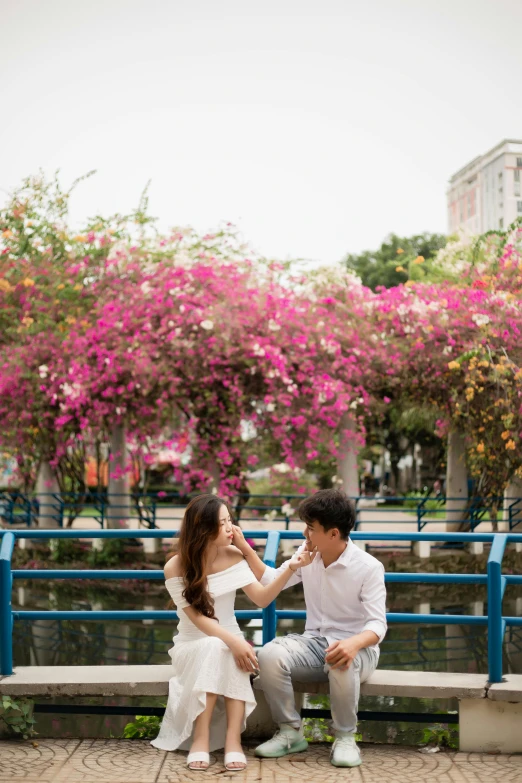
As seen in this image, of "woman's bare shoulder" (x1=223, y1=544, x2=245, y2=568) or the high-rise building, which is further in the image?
the high-rise building

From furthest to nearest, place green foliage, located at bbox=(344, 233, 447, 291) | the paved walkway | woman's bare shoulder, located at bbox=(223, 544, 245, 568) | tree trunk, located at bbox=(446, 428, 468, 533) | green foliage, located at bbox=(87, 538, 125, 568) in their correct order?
1. green foliage, located at bbox=(344, 233, 447, 291)
2. tree trunk, located at bbox=(446, 428, 468, 533)
3. green foliage, located at bbox=(87, 538, 125, 568)
4. woman's bare shoulder, located at bbox=(223, 544, 245, 568)
5. the paved walkway

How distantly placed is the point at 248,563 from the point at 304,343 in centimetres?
887

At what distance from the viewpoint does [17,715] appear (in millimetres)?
4289

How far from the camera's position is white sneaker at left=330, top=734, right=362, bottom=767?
3865 mm

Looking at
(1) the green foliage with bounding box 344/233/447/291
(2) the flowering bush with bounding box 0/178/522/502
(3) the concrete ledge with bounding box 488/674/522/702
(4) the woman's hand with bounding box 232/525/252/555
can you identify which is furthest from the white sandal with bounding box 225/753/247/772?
(1) the green foliage with bounding box 344/233/447/291

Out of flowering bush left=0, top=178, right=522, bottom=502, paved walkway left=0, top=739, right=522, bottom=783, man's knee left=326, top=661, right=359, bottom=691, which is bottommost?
paved walkway left=0, top=739, right=522, bottom=783

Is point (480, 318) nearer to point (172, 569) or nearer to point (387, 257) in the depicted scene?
point (172, 569)

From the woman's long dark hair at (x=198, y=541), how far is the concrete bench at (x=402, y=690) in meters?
0.52

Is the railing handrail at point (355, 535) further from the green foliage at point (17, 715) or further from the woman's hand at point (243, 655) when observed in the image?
the green foliage at point (17, 715)

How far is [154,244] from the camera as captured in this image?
14.6 m

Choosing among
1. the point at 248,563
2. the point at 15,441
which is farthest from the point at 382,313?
the point at 248,563

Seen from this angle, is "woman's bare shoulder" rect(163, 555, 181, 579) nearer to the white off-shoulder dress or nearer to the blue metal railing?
the white off-shoulder dress

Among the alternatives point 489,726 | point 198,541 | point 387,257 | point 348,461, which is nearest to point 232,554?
point 198,541

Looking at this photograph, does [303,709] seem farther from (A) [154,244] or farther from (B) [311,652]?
A: (A) [154,244]
